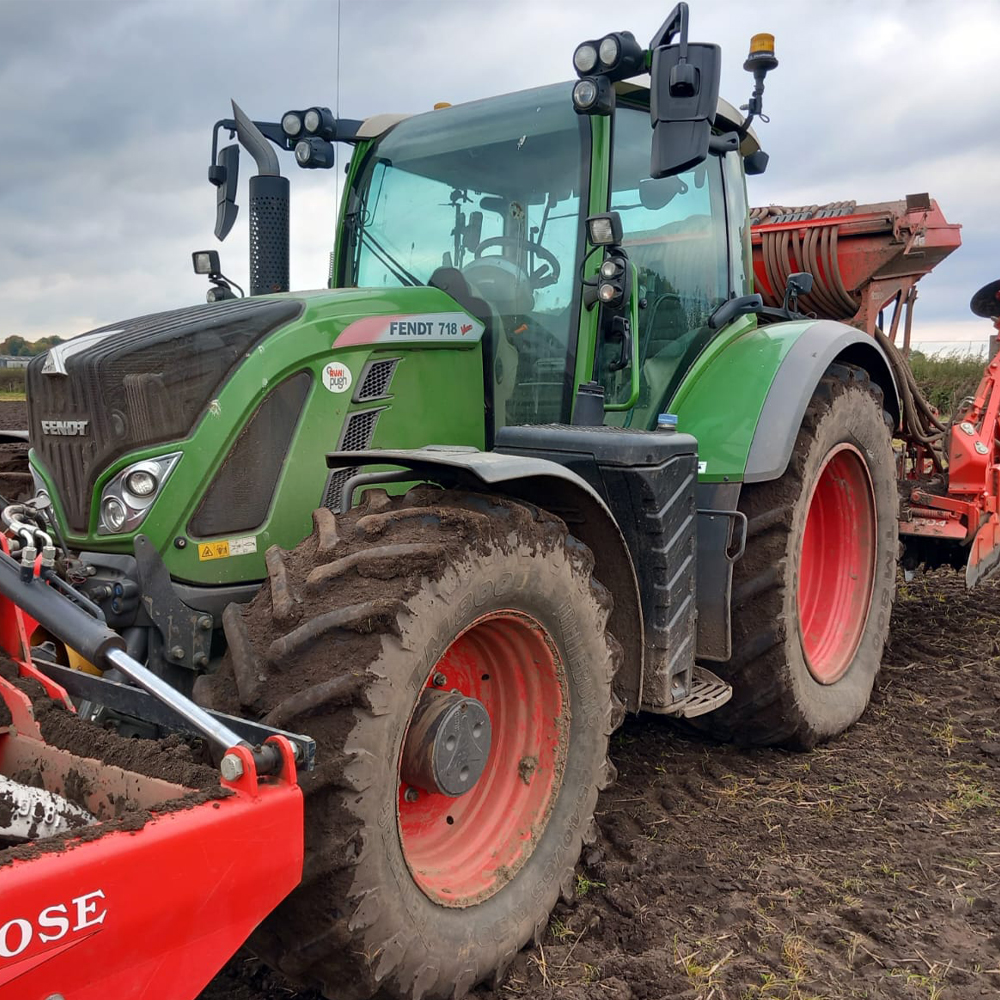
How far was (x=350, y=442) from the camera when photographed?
→ 296cm

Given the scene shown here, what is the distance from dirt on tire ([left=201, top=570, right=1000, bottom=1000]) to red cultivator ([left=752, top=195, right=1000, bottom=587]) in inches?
38.5

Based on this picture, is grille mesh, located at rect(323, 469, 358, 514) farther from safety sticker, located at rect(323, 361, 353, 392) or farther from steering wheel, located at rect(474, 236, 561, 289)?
steering wheel, located at rect(474, 236, 561, 289)

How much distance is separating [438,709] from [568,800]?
0.58 metres

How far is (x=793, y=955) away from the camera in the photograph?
8.64 feet

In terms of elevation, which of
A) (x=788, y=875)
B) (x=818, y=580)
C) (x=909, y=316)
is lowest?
(x=788, y=875)

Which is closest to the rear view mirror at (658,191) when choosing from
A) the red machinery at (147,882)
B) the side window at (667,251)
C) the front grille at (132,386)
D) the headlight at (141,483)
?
the side window at (667,251)

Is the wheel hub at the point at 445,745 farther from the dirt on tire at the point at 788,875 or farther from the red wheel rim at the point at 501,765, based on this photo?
the dirt on tire at the point at 788,875

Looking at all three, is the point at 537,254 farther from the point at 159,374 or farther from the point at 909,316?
the point at 909,316

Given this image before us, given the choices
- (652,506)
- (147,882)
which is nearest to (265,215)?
(652,506)

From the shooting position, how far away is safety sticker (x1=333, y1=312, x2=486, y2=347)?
9.78ft

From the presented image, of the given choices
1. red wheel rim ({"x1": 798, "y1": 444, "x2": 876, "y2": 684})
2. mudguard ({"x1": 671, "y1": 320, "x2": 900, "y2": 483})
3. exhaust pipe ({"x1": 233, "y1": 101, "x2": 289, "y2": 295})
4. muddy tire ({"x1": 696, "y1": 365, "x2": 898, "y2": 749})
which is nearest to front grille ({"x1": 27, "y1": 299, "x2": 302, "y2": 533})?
exhaust pipe ({"x1": 233, "y1": 101, "x2": 289, "y2": 295})

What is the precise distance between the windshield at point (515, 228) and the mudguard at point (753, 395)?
600 mm

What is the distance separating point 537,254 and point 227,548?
1.47m

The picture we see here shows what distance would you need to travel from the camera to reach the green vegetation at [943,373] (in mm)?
11602
